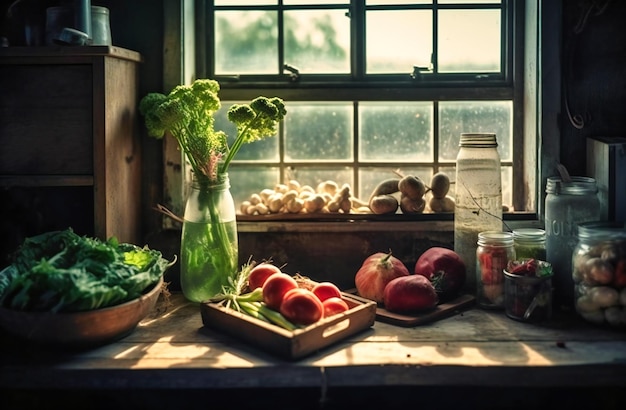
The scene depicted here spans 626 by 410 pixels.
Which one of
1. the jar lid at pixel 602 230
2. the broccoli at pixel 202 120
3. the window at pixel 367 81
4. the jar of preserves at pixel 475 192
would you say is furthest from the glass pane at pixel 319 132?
the jar lid at pixel 602 230

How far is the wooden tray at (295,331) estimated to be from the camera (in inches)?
77.9

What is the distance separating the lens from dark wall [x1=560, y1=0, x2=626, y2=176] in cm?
259

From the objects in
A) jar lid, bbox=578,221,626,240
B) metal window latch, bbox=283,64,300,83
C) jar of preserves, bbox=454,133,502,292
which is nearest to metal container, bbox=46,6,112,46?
metal window latch, bbox=283,64,300,83

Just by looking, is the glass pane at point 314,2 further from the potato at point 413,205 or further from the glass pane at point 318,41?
the potato at point 413,205

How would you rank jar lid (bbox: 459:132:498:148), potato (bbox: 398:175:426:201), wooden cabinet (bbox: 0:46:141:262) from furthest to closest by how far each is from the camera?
1. potato (bbox: 398:175:426:201)
2. jar lid (bbox: 459:132:498:148)
3. wooden cabinet (bbox: 0:46:141:262)

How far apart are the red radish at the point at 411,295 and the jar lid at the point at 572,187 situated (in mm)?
566

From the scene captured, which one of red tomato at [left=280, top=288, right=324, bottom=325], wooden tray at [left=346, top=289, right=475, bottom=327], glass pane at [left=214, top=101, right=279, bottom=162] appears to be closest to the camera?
red tomato at [left=280, top=288, right=324, bottom=325]

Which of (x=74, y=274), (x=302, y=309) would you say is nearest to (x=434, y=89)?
(x=302, y=309)

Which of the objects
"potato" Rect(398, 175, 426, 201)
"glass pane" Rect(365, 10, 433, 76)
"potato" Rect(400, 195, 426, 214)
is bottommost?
"potato" Rect(400, 195, 426, 214)

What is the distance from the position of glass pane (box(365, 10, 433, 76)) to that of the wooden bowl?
143cm

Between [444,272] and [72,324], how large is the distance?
4.12ft

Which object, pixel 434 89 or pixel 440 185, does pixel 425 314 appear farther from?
pixel 434 89

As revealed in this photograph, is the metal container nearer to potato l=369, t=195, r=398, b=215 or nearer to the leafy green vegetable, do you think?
the leafy green vegetable

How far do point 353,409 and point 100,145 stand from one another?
126 centimetres
